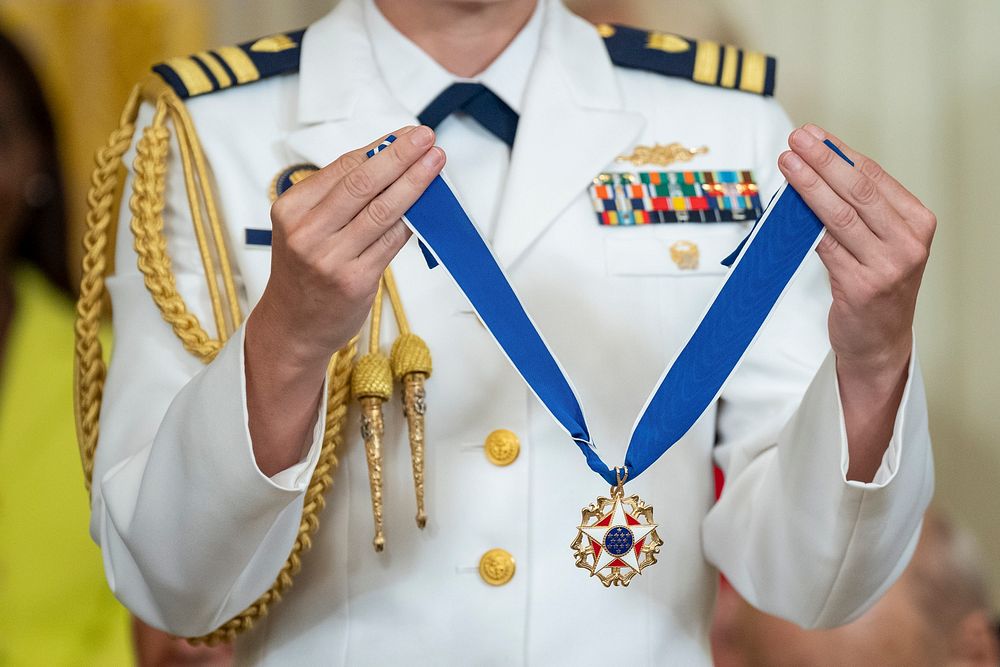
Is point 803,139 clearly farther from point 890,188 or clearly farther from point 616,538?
point 616,538

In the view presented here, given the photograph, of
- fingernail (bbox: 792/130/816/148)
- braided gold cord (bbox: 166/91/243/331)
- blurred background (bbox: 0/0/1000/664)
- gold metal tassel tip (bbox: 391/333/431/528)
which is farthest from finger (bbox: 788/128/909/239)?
blurred background (bbox: 0/0/1000/664)

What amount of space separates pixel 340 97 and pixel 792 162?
0.50 meters

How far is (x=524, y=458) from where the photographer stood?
127 centimetres

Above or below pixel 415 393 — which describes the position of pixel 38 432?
below

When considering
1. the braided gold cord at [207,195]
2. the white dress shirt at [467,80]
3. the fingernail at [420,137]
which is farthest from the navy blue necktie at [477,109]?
the fingernail at [420,137]

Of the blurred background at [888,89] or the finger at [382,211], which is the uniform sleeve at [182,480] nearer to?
the finger at [382,211]

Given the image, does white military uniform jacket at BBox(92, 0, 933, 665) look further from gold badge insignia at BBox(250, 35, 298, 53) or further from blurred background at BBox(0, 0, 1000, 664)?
blurred background at BBox(0, 0, 1000, 664)

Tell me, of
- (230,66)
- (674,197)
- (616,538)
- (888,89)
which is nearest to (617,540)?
(616,538)

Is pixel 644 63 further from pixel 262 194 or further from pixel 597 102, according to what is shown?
pixel 262 194

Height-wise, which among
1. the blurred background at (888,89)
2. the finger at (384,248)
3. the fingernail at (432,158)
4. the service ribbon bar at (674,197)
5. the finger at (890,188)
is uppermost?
the fingernail at (432,158)

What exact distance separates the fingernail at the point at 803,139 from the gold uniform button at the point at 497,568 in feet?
1.50

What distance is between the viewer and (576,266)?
4.29ft

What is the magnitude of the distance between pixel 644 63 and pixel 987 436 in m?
1.02

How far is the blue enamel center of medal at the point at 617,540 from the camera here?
1094 millimetres
